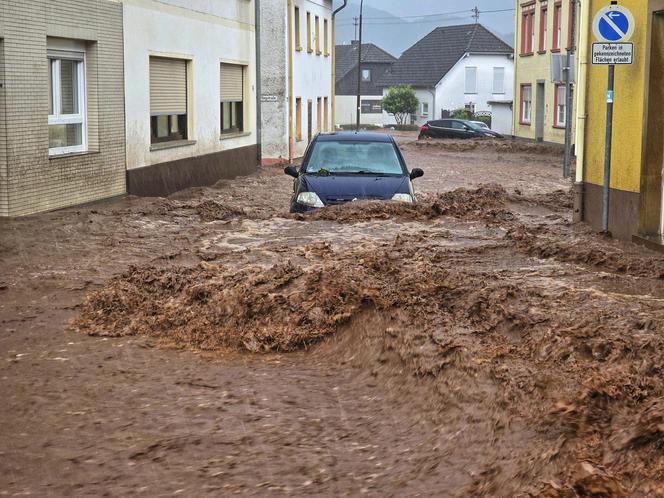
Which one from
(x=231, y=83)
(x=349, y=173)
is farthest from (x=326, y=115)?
(x=349, y=173)

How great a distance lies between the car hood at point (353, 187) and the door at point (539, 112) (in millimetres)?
34444

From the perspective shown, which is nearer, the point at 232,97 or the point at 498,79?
the point at 232,97

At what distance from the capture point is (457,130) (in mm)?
54906

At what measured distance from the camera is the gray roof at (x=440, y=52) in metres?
82.4

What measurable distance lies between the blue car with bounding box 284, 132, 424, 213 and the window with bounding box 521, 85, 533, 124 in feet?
117

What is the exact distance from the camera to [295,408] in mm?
7043

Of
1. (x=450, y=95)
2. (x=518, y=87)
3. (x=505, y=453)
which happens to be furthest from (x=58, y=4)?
(x=450, y=95)

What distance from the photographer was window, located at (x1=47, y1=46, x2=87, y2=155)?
16828 mm

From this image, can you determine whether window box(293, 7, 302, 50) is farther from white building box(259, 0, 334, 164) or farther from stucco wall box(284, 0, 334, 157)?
stucco wall box(284, 0, 334, 157)

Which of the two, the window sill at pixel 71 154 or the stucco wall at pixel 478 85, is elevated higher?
the stucco wall at pixel 478 85

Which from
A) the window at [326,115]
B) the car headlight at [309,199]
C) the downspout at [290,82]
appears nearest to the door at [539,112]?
the window at [326,115]

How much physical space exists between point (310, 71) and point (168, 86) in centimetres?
1946

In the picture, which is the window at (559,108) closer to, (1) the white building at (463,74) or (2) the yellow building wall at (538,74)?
(2) the yellow building wall at (538,74)

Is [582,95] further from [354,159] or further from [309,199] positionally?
[309,199]
